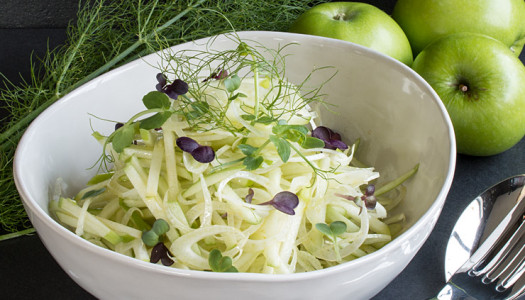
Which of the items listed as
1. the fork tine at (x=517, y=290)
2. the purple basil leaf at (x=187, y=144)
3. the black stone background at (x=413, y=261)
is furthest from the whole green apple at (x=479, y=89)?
the purple basil leaf at (x=187, y=144)

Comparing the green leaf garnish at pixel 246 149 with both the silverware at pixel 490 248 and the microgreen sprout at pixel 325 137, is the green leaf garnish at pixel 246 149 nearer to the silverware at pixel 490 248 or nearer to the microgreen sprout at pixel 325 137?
the microgreen sprout at pixel 325 137

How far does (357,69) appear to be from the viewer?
0.87 metres

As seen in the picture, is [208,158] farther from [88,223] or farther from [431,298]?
[431,298]

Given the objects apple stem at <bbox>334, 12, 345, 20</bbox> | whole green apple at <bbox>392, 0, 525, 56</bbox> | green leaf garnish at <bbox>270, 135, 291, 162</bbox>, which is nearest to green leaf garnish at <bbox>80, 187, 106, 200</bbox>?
green leaf garnish at <bbox>270, 135, 291, 162</bbox>

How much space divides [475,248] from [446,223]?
75mm

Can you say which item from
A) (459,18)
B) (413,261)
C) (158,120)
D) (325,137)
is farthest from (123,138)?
(459,18)

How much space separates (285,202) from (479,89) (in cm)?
49

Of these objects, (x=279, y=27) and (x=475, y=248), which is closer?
(x=475, y=248)

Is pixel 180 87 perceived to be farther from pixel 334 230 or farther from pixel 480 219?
pixel 480 219

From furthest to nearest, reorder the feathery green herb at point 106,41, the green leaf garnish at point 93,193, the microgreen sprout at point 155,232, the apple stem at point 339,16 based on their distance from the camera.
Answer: the apple stem at point 339,16 < the feathery green herb at point 106,41 < the green leaf garnish at point 93,193 < the microgreen sprout at point 155,232

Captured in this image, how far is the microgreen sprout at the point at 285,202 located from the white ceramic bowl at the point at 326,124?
4.5 inches

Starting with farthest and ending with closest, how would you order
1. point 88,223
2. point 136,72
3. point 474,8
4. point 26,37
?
point 26,37, point 474,8, point 136,72, point 88,223

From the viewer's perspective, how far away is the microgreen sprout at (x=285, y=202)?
0.62 metres

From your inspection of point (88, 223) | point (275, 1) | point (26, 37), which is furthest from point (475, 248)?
point (26, 37)
